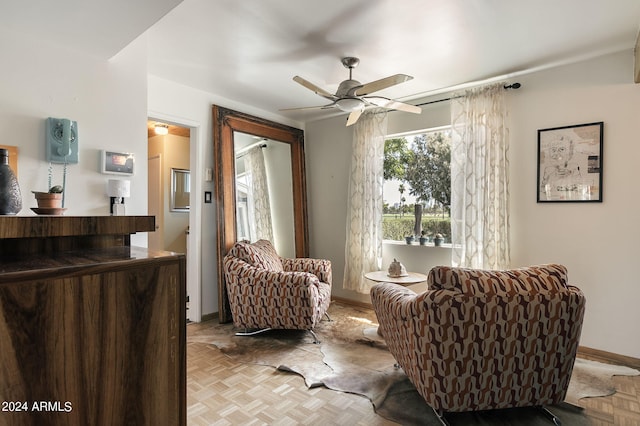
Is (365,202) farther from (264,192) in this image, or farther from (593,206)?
(593,206)

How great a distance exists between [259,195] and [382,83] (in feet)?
7.52

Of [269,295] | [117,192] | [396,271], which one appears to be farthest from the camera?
[396,271]

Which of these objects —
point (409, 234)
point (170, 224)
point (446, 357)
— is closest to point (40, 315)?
point (446, 357)

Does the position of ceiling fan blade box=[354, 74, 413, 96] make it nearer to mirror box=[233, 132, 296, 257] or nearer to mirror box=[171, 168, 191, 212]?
mirror box=[233, 132, 296, 257]

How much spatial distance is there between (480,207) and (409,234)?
920mm

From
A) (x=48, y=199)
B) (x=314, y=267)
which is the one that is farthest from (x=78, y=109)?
Result: (x=314, y=267)

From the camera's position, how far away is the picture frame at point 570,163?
2865 millimetres

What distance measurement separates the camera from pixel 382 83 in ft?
8.03

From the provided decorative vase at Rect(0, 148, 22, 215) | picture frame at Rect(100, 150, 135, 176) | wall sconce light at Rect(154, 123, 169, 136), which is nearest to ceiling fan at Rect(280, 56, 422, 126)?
picture frame at Rect(100, 150, 135, 176)

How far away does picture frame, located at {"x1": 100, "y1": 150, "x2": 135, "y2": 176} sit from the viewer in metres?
2.42

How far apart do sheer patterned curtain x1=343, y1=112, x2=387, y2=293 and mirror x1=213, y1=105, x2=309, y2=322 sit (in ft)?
2.48

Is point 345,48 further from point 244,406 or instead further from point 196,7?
point 244,406

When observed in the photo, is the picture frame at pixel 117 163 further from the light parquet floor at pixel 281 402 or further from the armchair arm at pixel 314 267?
the armchair arm at pixel 314 267

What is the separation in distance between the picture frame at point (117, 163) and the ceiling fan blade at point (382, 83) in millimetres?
1798
